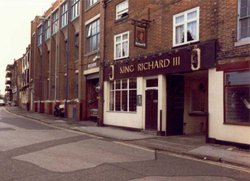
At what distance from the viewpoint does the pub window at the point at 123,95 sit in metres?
20.6

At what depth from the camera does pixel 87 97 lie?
2819 centimetres

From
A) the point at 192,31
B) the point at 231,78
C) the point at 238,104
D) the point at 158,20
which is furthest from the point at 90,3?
the point at 238,104

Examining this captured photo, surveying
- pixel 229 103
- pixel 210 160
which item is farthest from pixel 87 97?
pixel 210 160

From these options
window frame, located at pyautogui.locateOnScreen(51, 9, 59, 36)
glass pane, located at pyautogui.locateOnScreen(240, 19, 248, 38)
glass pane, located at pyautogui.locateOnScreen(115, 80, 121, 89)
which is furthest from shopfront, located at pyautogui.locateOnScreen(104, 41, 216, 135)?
window frame, located at pyautogui.locateOnScreen(51, 9, 59, 36)

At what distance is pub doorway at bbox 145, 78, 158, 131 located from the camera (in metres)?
18.5

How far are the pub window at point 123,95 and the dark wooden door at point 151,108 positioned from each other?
4.97 feet

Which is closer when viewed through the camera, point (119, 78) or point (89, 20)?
point (119, 78)

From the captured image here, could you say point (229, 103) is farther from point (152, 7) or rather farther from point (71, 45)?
point (71, 45)

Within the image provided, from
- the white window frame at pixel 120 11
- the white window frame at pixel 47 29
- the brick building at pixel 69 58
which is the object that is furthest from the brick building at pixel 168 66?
the white window frame at pixel 47 29

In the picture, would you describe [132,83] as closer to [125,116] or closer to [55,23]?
[125,116]

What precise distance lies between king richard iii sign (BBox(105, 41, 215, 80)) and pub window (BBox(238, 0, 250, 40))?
1.33 metres

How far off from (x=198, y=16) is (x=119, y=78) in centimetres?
716

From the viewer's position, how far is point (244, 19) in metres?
13.6

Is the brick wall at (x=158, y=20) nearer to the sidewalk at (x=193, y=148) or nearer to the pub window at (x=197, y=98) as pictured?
the pub window at (x=197, y=98)
